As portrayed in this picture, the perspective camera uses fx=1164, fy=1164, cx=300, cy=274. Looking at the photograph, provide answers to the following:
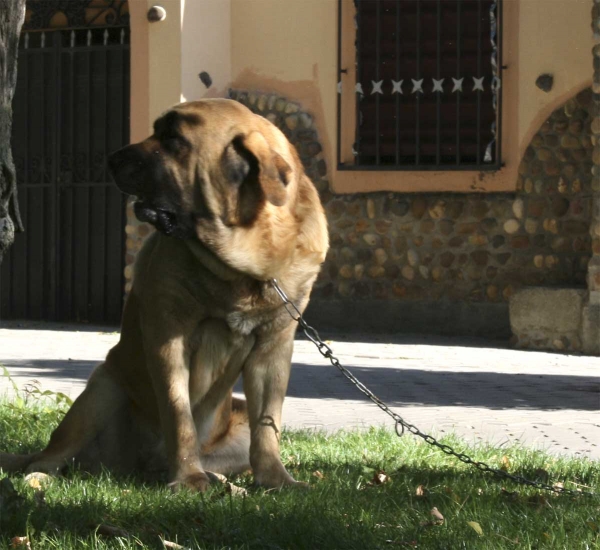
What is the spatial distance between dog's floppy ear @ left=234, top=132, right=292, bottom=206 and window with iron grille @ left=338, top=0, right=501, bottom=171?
324 inches

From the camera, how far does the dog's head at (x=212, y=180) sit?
415 cm

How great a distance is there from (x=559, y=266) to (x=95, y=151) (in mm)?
5377

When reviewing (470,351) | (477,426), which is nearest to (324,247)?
(477,426)

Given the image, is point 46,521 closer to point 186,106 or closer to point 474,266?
point 186,106

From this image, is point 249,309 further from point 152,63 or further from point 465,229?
point 152,63

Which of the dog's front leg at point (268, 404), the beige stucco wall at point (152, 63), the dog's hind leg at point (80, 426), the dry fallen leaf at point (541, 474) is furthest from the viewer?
the beige stucco wall at point (152, 63)

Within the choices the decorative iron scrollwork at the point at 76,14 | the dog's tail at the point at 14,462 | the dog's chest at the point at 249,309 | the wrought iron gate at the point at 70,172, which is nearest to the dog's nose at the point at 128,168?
the dog's chest at the point at 249,309

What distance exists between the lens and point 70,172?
44.2 ft

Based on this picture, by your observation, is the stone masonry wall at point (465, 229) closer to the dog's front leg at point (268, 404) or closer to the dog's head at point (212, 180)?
the dog's front leg at point (268, 404)

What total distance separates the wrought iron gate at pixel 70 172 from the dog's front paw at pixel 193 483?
9224mm

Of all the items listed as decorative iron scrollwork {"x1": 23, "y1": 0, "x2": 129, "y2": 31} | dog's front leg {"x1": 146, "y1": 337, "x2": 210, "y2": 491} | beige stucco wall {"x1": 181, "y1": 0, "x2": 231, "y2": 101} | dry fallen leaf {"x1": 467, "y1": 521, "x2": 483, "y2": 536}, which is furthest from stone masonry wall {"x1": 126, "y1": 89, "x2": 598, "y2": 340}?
dry fallen leaf {"x1": 467, "y1": 521, "x2": 483, "y2": 536}

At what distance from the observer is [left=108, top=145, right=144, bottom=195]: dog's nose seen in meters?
4.15

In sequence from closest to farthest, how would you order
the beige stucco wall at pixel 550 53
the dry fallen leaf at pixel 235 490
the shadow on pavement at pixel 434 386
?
the dry fallen leaf at pixel 235 490 < the shadow on pavement at pixel 434 386 < the beige stucco wall at pixel 550 53

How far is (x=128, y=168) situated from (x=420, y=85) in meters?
8.62
